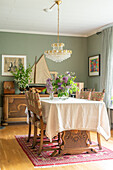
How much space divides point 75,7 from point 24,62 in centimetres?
292

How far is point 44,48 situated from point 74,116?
4.17 meters

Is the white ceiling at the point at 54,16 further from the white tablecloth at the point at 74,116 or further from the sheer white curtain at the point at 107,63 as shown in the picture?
the white tablecloth at the point at 74,116

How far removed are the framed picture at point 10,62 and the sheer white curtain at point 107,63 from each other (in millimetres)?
2401

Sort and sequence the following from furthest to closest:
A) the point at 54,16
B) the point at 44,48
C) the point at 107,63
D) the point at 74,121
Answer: the point at 44,48 → the point at 107,63 → the point at 54,16 → the point at 74,121

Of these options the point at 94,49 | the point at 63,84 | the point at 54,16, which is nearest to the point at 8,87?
the point at 54,16

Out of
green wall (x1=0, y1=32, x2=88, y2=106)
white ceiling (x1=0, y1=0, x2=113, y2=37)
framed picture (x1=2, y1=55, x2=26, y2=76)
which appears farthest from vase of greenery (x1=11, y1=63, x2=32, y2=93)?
white ceiling (x1=0, y1=0, x2=113, y2=37)

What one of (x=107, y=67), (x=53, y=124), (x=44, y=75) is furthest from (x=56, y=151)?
(x=44, y=75)

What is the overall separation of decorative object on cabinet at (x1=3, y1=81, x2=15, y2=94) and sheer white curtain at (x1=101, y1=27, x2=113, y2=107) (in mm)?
2607

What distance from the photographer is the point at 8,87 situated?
7.32m

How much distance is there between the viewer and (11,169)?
3.42 meters

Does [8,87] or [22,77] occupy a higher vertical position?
[22,77]

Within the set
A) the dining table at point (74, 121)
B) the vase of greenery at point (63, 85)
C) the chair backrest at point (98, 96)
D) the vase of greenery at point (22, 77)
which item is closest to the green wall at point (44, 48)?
the vase of greenery at point (22, 77)

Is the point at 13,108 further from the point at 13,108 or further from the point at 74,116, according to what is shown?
the point at 74,116

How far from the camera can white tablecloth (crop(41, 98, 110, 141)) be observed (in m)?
3.84
